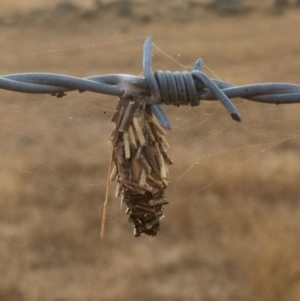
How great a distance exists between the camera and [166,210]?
4488 millimetres

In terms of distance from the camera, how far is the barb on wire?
1160 mm

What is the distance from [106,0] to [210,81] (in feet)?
34.9

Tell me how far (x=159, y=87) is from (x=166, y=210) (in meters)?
3.37

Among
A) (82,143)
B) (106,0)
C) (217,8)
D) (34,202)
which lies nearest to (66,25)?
(106,0)

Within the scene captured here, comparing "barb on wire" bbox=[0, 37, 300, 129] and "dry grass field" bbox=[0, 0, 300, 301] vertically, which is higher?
"barb on wire" bbox=[0, 37, 300, 129]

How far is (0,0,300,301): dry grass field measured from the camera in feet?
13.1

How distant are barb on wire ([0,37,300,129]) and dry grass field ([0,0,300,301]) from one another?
140 cm

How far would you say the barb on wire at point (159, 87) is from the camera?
1160mm

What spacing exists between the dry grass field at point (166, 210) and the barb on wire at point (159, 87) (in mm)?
1399

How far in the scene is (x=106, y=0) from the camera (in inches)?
447

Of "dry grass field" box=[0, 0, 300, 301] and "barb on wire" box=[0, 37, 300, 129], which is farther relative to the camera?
"dry grass field" box=[0, 0, 300, 301]

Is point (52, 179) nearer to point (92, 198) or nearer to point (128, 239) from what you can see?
point (92, 198)

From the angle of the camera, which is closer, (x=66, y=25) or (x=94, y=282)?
(x=94, y=282)

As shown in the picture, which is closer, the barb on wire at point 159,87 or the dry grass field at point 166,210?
the barb on wire at point 159,87
